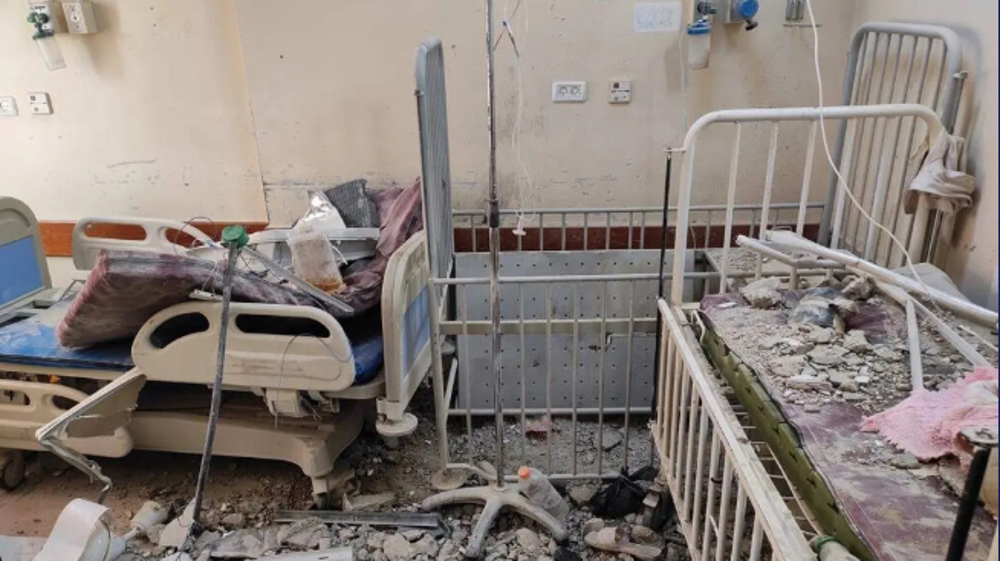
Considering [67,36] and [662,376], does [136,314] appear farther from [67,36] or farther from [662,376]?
[67,36]

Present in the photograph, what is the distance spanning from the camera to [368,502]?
2.23 metres

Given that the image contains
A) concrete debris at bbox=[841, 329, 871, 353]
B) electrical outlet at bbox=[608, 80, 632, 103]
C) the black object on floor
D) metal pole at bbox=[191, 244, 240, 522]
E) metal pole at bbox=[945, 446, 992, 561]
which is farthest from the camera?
electrical outlet at bbox=[608, 80, 632, 103]

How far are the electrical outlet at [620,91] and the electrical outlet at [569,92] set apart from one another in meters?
0.11

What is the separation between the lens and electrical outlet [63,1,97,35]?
3.14m

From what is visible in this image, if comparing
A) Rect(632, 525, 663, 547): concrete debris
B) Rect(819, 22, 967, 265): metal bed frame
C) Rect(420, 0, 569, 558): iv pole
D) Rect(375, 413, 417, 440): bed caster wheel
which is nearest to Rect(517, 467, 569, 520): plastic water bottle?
Rect(420, 0, 569, 558): iv pole

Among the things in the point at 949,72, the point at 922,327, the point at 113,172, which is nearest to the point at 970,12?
the point at 949,72

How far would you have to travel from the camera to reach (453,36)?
287 centimetres

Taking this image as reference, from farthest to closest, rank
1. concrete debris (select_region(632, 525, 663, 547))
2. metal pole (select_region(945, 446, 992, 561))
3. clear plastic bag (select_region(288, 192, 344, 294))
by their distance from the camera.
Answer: clear plastic bag (select_region(288, 192, 344, 294)), concrete debris (select_region(632, 525, 663, 547)), metal pole (select_region(945, 446, 992, 561))

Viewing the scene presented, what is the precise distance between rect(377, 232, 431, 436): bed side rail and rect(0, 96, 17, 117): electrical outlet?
2.58m

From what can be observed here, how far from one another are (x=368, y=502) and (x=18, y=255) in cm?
158

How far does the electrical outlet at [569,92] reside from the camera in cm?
287

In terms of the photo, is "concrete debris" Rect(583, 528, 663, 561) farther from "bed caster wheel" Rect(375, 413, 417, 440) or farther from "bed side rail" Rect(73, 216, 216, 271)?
"bed side rail" Rect(73, 216, 216, 271)

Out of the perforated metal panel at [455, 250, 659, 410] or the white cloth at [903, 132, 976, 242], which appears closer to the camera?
the white cloth at [903, 132, 976, 242]

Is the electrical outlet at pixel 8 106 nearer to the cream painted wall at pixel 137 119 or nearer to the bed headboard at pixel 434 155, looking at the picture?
the cream painted wall at pixel 137 119
